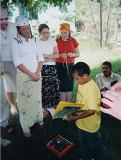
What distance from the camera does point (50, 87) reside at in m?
4.38

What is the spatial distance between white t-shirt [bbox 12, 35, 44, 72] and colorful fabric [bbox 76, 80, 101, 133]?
3.13 feet

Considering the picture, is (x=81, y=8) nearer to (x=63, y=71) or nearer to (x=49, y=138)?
(x=63, y=71)

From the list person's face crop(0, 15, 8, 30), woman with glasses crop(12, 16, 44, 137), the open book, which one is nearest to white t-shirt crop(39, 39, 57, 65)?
woman with glasses crop(12, 16, 44, 137)

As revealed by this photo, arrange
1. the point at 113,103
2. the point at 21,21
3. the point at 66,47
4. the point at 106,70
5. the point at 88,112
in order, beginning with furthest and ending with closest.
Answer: the point at 106,70, the point at 66,47, the point at 21,21, the point at 88,112, the point at 113,103

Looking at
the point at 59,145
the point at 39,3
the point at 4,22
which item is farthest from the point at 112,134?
the point at 39,3

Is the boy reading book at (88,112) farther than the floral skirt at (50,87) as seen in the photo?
No

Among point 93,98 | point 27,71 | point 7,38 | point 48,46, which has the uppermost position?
point 7,38

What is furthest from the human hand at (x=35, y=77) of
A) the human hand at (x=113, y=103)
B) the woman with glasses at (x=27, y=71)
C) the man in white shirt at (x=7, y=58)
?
the human hand at (x=113, y=103)

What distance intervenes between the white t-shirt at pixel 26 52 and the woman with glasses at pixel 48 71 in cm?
38

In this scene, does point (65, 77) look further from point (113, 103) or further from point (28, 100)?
point (113, 103)

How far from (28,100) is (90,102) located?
1.19m

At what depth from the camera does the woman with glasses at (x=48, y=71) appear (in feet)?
13.8

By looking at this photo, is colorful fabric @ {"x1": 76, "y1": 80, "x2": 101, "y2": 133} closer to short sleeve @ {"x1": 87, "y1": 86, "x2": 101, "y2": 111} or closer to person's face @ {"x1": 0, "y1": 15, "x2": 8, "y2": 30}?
short sleeve @ {"x1": 87, "y1": 86, "x2": 101, "y2": 111}

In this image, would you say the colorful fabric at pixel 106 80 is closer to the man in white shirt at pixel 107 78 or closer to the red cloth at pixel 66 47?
the man in white shirt at pixel 107 78
